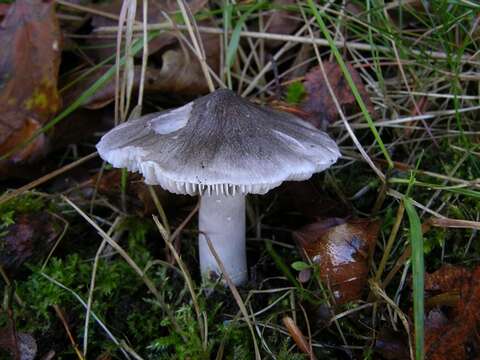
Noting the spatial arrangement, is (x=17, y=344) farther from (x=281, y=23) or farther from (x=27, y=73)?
(x=281, y=23)

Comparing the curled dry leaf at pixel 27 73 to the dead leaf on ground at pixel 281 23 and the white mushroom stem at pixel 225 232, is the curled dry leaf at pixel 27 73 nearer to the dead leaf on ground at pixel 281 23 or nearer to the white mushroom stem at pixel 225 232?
the white mushroom stem at pixel 225 232

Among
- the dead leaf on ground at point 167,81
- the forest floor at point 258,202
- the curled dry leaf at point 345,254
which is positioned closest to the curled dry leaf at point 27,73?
the forest floor at point 258,202

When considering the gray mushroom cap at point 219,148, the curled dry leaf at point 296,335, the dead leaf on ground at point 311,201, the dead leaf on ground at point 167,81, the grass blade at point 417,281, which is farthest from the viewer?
the dead leaf on ground at point 167,81

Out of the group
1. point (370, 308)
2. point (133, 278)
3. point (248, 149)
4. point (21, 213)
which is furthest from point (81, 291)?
point (370, 308)

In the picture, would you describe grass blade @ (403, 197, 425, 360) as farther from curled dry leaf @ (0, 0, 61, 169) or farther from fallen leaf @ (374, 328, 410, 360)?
curled dry leaf @ (0, 0, 61, 169)

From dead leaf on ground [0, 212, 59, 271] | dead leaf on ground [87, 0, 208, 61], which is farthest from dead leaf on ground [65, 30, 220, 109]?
dead leaf on ground [0, 212, 59, 271]

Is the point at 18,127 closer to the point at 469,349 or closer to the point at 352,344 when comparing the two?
the point at 352,344

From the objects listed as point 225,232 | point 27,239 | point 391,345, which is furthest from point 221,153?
point 27,239
